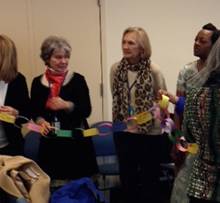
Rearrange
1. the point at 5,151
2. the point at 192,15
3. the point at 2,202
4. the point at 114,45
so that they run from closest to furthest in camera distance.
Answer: the point at 2,202
the point at 5,151
the point at 114,45
the point at 192,15

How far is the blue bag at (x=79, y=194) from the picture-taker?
265cm

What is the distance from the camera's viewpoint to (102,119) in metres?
4.17

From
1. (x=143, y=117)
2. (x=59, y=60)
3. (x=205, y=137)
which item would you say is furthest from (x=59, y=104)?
(x=205, y=137)

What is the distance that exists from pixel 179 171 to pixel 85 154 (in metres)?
0.84

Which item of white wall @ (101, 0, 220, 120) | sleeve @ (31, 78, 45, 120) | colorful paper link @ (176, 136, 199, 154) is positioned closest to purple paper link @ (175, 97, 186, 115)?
colorful paper link @ (176, 136, 199, 154)

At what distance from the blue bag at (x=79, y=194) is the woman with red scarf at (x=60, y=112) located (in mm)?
499

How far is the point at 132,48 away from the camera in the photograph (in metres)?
3.22

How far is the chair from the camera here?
360 cm

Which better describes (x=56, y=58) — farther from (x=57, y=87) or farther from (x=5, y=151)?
(x=5, y=151)

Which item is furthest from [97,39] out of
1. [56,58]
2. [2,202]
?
[2,202]

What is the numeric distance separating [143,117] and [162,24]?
150 centimetres

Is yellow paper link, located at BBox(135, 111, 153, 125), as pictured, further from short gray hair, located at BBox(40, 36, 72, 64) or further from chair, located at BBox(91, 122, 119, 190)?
short gray hair, located at BBox(40, 36, 72, 64)

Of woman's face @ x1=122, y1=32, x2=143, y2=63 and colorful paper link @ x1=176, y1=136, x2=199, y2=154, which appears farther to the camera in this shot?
woman's face @ x1=122, y1=32, x2=143, y2=63

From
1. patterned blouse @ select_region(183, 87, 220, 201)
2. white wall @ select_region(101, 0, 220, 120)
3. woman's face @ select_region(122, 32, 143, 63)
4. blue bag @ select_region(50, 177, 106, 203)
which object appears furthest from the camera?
white wall @ select_region(101, 0, 220, 120)
